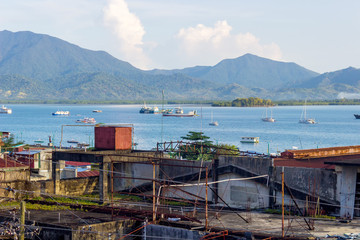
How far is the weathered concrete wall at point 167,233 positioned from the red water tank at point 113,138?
1175 centimetres

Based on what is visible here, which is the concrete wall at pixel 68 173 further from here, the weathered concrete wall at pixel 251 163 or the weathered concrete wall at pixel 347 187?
the weathered concrete wall at pixel 347 187

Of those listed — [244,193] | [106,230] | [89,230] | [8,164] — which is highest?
[8,164]

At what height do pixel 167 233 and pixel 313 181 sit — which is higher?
pixel 313 181

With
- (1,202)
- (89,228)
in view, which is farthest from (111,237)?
(1,202)

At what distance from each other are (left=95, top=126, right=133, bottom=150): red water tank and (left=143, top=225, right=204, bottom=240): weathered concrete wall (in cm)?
1175

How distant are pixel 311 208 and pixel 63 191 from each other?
16.6 metres

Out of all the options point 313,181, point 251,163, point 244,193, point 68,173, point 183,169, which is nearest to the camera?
point 313,181

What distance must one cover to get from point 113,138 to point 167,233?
13.1m

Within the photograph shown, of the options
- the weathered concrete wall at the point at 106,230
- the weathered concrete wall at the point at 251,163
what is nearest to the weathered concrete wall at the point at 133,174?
the weathered concrete wall at the point at 251,163

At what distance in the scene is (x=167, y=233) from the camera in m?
25.8

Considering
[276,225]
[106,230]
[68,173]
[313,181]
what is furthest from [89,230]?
[68,173]

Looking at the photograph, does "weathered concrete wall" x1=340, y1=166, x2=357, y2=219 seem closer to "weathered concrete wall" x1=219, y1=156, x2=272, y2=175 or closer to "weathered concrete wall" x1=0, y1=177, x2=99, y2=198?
"weathered concrete wall" x1=219, y1=156, x2=272, y2=175

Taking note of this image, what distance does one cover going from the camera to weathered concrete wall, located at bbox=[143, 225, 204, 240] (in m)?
24.7

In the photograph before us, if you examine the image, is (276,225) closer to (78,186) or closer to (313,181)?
(313,181)
